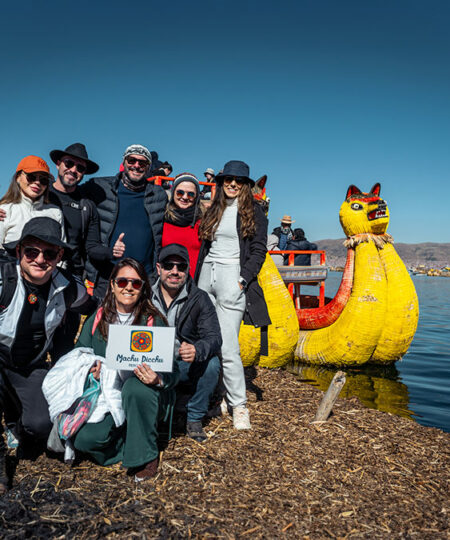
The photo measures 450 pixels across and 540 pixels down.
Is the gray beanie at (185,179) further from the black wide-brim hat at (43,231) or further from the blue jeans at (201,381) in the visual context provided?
the blue jeans at (201,381)

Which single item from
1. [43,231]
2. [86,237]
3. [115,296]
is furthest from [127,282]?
[86,237]

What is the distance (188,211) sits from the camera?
436 centimetres

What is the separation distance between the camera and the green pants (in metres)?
3.06

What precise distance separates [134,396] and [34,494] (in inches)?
34.6

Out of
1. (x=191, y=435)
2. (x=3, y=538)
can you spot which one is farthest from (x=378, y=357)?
(x=3, y=538)

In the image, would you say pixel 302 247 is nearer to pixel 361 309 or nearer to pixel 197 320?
pixel 361 309

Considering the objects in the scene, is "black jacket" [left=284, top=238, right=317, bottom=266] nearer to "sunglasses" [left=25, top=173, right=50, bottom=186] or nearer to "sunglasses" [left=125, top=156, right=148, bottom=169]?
"sunglasses" [left=125, top=156, right=148, bottom=169]

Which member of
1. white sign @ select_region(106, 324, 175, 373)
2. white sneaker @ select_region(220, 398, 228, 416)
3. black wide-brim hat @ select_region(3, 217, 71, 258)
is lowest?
white sneaker @ select_region(220, 398, 228, 416)

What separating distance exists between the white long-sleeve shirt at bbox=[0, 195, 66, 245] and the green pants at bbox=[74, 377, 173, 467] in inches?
57.3

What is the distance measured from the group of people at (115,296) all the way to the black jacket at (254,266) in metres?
0.01

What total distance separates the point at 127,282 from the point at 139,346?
1.89 ft

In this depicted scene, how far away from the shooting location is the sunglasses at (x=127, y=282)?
337cm

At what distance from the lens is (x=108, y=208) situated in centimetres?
429

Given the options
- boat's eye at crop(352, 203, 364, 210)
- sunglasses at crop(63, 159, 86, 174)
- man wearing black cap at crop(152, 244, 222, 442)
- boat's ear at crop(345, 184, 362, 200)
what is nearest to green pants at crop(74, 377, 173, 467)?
man wearing black cap at crop(152, 244, 222, 442)
